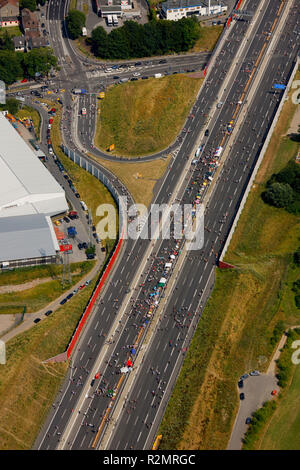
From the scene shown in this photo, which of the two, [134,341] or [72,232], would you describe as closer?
[134,341]

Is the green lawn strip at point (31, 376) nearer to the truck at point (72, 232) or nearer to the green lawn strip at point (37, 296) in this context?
the green lawn strip at point (37, 296)

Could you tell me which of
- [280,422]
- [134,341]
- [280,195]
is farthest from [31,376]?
[280,195]

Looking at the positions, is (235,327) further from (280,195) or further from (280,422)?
(280,195)

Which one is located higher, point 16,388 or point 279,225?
point 279,225

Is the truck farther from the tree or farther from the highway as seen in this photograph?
the tree

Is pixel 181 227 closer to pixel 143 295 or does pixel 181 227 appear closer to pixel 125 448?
pixel 143 295

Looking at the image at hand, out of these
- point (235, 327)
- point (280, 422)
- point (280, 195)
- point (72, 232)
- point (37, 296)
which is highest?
point (280, 195)
